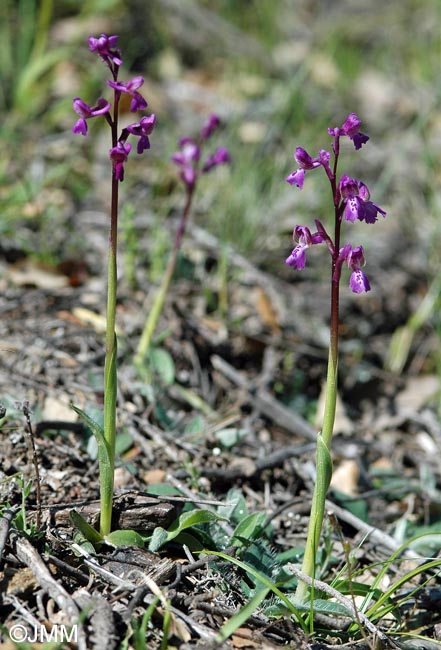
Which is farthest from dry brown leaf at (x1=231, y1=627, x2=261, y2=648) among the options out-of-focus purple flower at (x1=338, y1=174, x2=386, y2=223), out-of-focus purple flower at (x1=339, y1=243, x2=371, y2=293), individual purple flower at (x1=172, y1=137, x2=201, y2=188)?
individual purple flower at (x1=172, y1=137, x2=201, y2=188)

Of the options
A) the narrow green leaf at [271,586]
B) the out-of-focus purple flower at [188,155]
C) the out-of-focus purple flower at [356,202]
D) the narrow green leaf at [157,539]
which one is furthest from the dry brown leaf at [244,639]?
the out-of-focus purple flower at [188,155]

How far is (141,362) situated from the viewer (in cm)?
313

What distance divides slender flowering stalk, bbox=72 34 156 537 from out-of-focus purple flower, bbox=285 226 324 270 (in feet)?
1.54

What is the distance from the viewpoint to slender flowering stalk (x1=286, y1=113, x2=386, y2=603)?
184cm

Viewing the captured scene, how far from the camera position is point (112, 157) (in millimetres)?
1883

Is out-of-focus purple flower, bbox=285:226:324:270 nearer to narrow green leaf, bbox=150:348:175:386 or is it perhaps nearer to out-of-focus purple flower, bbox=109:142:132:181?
out-of-focus purple flower, bbox=109:142:132:181

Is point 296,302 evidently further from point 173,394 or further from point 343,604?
point 343,604

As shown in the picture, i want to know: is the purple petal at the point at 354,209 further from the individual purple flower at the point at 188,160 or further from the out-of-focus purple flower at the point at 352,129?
the individual purple flower at the point at 188,160

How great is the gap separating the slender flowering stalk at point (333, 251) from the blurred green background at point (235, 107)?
191 cm

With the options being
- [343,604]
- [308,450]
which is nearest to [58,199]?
[308,450]

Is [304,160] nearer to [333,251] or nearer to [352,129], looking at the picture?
[352,129]

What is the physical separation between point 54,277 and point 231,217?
108cm

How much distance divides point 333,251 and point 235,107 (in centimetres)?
369

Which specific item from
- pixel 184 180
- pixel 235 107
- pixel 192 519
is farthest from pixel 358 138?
pixel 235 107
